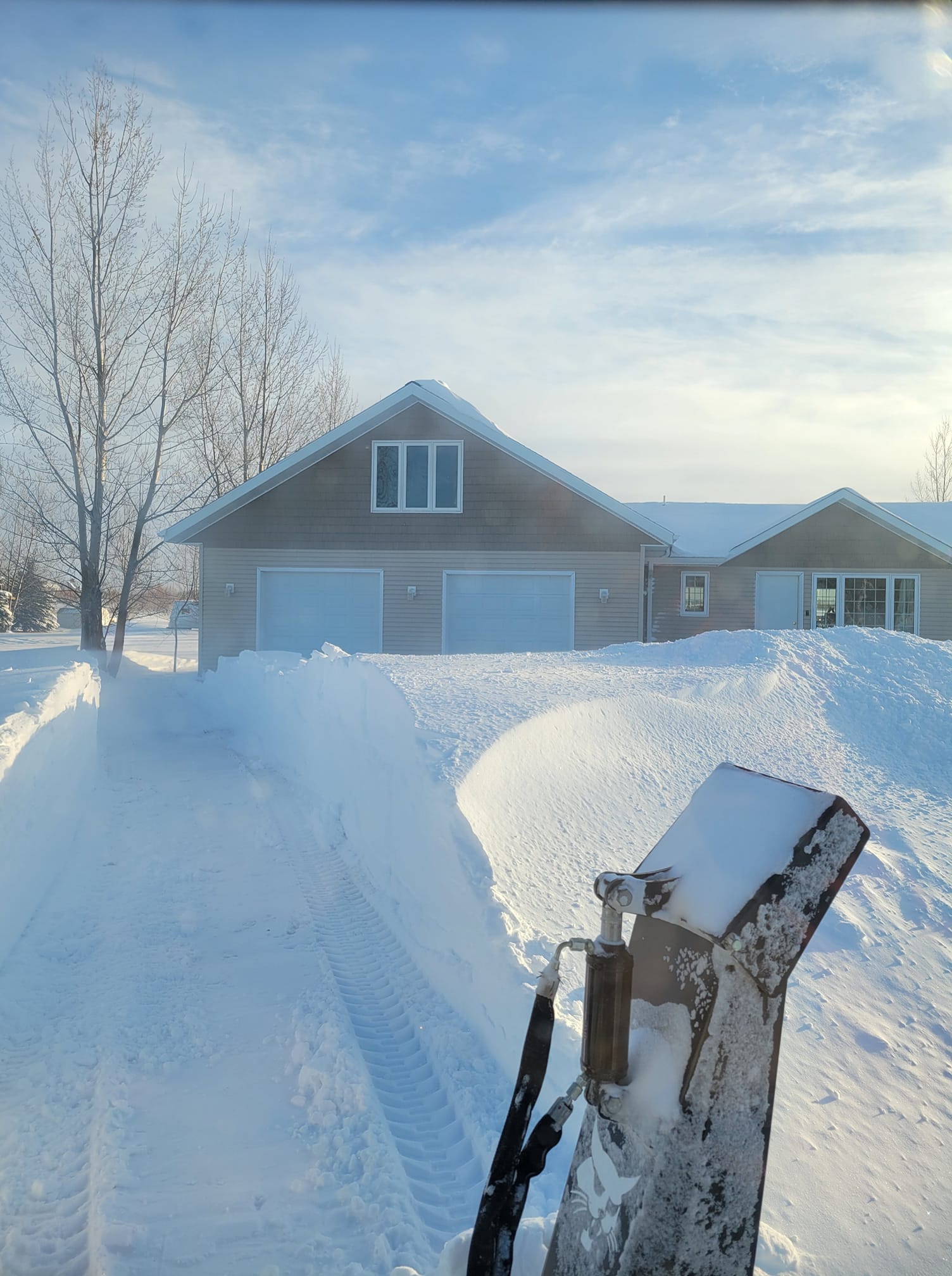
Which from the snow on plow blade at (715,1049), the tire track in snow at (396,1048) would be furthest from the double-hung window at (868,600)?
the snow on plow blade at (715,1049)

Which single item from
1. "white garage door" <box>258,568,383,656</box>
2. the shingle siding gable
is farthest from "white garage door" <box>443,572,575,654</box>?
"white garage door" <box>258,568,383,656</box>

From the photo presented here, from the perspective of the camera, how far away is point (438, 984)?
4.62m

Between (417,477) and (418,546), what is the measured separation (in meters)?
1.39

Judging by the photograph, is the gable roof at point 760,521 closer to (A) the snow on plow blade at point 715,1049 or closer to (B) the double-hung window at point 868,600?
(B) the double-hung window at point 868,600

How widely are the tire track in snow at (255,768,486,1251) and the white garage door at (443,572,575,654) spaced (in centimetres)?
1097

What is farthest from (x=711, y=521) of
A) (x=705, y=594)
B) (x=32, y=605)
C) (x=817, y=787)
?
(x=32, y=605)

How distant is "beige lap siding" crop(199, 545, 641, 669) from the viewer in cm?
1725

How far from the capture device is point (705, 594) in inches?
842

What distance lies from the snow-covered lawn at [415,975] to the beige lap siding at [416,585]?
8.12 m

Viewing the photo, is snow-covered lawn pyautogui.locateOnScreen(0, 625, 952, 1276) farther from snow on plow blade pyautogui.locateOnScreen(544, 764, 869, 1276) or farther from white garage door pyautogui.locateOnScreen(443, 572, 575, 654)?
white garage door pyautogui.locateOnScreen(443, 572, 575, 654)

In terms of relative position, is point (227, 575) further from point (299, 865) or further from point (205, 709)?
point (299, 865)

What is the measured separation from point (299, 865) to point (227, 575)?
1222 centimetres

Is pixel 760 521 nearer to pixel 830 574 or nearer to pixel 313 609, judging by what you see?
pixel 830 574

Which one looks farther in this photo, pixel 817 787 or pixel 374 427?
pixel 374 427
